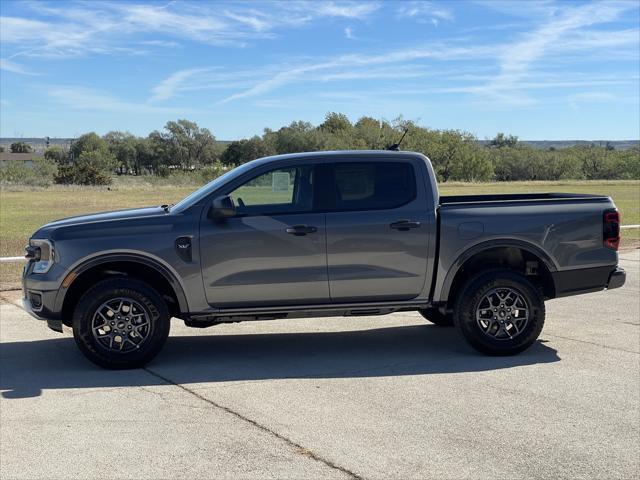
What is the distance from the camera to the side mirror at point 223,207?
686 centimetres

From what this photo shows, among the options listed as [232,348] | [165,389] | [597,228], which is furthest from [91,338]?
[597,228]

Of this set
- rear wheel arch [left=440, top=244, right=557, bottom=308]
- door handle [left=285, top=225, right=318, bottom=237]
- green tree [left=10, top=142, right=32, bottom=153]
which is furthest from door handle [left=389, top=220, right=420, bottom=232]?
green tree [left=10, top=142, right=32, bottom=153]

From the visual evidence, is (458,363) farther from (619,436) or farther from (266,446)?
(266,446)

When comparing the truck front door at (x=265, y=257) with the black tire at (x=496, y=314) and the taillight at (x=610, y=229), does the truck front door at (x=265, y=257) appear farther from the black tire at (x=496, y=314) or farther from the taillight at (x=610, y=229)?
Result: the taillight at (x=610, y=229)

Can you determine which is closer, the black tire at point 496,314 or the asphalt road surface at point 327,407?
the asphalt road surface at point 327,407

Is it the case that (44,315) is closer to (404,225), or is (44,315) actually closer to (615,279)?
(404,225)

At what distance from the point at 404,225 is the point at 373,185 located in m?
0.49

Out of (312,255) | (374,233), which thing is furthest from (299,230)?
(374,233)

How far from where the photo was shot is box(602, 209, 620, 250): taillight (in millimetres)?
7496

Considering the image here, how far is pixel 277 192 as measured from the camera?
23.8 ft

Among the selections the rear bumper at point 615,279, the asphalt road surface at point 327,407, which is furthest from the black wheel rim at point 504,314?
the rear bumper at point 615,279

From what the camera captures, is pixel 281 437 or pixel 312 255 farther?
pixel 312 255

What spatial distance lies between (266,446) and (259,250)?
236cm

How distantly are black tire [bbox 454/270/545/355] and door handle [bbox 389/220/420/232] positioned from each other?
0.76 meters
